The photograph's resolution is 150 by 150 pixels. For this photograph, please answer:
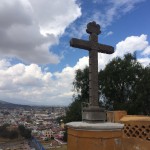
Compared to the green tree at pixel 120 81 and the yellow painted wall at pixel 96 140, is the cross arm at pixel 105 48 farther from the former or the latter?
the green tree at pixel 120 81

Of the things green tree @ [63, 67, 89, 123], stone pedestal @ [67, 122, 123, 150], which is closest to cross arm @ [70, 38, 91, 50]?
stone pedestal @ [67, 122, 123, 150]

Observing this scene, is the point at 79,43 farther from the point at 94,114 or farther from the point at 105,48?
the point at 94,114

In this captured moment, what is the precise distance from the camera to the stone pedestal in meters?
4.38

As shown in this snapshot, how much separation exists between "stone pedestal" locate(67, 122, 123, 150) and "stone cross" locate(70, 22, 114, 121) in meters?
0.46

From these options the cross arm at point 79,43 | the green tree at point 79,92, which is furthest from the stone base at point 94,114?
the green tree at point 79,92

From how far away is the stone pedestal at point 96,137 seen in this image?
438 cm

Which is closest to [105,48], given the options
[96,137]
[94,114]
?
[94,114]

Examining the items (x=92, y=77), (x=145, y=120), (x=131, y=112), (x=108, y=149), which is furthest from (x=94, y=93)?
(x=131, y=112)

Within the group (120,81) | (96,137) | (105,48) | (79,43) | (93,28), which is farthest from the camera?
(120,81)

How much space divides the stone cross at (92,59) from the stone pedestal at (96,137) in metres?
0.46

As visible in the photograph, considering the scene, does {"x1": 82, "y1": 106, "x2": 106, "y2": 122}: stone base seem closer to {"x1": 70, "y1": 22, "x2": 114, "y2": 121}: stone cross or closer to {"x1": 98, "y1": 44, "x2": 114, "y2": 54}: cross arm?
{"x1": 70, "y1": 22, "x2": 114, "y2": 121}: stone cross

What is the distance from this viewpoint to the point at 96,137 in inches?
173

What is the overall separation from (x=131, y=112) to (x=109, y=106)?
211cm

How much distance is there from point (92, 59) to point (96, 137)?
1.64 m
